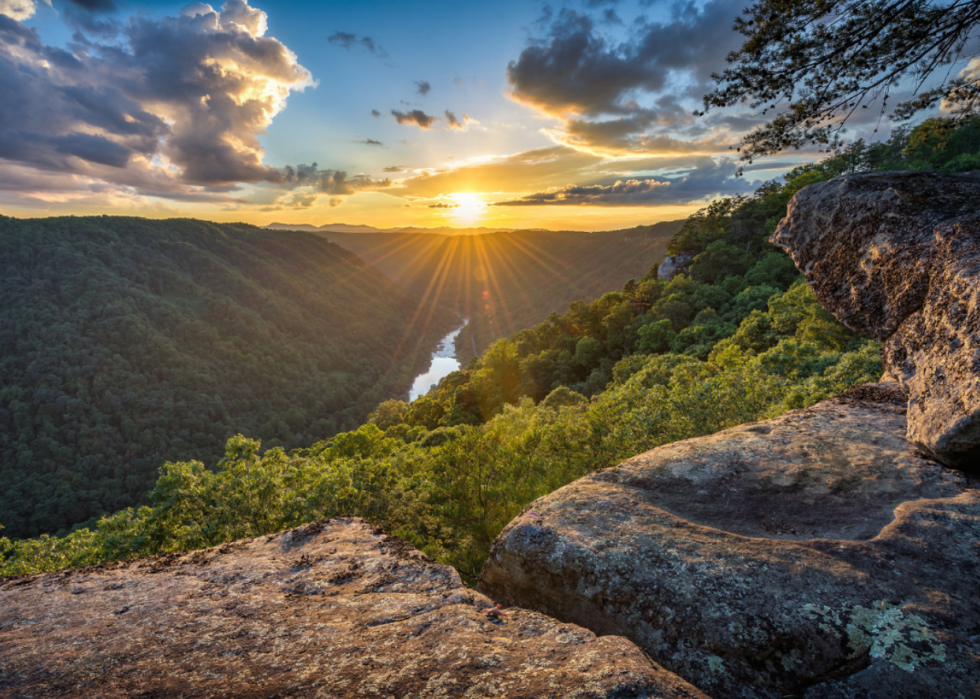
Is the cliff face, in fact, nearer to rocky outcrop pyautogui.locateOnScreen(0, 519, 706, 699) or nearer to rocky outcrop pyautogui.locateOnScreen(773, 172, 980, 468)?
rocky outcrop pyautogui.locateOnScreen(773, 172, 980, 468)

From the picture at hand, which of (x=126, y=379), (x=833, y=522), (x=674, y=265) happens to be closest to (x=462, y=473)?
(x=833, y=522)

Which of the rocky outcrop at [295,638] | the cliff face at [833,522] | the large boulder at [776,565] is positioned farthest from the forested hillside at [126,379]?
the cliff face at [833,522]

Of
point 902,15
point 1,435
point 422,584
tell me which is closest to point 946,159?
point 902,15

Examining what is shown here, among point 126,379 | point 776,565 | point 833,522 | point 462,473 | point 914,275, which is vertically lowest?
point 126,379

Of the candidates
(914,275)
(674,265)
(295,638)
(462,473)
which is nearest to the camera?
(295,638)

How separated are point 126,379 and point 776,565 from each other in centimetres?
17648

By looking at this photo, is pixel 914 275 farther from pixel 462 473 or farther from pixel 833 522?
pixel 462 473

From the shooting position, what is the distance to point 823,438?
26.1ft

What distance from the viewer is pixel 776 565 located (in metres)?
5.07

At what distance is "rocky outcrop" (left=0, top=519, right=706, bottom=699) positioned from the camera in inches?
128

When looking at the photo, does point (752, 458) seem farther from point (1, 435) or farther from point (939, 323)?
point (1, 435)

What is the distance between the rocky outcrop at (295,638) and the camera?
326cm

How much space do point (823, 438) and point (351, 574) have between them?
8.52 meters

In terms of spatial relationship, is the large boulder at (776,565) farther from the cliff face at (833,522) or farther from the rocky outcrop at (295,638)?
the rocky outcrop at (295,638)
